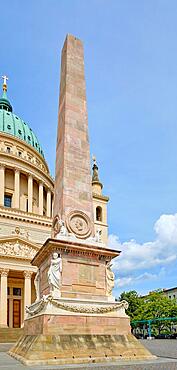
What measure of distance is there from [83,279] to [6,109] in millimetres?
62491

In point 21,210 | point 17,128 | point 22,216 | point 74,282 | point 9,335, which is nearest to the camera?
point 74,282

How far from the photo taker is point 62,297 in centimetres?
1270

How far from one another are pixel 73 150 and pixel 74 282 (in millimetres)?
5610

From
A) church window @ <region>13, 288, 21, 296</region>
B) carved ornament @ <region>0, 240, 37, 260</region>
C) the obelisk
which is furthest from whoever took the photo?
church window @ <region>13, 288, 21, 296</region>

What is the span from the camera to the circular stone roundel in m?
14.5

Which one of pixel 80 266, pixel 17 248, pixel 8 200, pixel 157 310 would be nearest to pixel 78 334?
pixel 80 266

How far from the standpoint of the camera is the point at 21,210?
47250 millimetres

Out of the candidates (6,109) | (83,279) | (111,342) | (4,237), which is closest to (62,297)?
(83,279)

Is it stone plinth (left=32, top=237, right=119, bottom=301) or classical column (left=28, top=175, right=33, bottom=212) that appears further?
classical column (left=28, top=175, right=33, bottom=212)

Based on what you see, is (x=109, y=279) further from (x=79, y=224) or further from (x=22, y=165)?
(x=22, y=165)

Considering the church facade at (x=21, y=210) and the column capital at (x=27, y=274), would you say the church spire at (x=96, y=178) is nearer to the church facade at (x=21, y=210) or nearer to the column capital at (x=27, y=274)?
the church facade at (x=21, y=210)

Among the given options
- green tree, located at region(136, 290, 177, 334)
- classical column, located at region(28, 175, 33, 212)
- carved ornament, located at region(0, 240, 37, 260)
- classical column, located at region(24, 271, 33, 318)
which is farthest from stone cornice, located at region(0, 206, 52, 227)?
green tree, located at region(136, 290, 177, 334)

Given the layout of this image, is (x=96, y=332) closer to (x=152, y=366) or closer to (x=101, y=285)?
(x=101, y=285)

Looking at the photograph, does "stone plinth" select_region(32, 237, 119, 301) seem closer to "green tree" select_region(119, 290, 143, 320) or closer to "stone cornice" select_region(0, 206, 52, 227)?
"stone cornice" select_region(0, 206, 52, 227)
